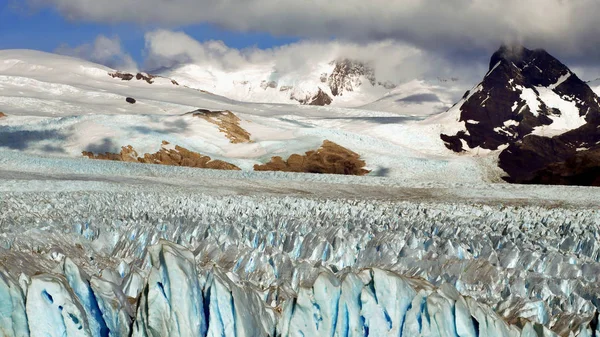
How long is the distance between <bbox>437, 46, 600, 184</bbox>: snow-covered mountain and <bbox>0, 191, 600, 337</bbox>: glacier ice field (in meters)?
42.7

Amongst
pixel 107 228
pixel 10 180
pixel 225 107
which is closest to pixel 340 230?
pixel 107 228

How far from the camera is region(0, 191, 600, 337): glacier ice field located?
20.4ft

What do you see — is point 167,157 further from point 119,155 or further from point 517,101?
point 517,101

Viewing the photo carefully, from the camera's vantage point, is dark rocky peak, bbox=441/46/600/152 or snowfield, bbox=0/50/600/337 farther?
dark rocky peak, bbox=441/46/600/152

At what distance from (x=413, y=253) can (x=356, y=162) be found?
40.6 m

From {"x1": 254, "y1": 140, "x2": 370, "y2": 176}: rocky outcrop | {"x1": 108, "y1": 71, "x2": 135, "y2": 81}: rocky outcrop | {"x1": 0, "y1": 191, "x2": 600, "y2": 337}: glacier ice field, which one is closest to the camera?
{"x1": 0, "y1": 191, "x2": 600, "y2": 337}: glacier ice field

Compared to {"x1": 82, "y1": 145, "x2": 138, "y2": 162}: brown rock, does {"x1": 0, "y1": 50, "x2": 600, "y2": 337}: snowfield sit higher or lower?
higher

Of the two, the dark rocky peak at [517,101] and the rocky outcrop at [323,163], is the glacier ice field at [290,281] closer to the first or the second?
the rocky outcrop at [323,163]

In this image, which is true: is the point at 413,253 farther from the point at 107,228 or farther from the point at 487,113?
the point at 487,113

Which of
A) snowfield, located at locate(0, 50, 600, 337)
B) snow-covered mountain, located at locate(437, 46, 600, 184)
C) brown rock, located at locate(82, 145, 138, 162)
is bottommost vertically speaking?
brown rock, located at locate(82, 145, 138, 162)

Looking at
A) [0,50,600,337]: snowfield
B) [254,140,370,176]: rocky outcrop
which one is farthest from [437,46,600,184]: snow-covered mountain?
[0,50,600,337]: snowfield

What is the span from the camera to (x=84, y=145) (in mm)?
51812

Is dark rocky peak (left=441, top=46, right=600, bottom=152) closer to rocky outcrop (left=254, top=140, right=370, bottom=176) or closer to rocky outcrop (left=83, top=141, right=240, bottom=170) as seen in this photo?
rocky outcrop (left=254, top=140, right=370, bottom=176)

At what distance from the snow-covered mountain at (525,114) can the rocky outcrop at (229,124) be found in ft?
65.8
